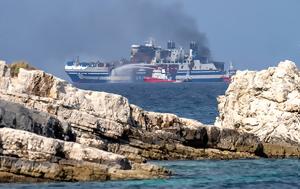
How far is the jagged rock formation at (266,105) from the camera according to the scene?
4784 cm

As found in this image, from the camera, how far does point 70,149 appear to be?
109 feet

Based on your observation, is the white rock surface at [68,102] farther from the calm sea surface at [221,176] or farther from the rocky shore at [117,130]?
the calm sea surface at [221,176]

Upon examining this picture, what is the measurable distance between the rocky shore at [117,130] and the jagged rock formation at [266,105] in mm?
51

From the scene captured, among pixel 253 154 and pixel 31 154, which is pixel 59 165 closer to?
pixel 31 154

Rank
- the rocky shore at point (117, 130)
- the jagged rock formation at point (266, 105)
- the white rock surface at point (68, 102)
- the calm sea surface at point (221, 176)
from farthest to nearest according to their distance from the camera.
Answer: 1. the jagged rock formation at point (266, 105)
2. the white rock surface at point (68, 102)
3. the rocky shore at point (117, 130)
4. the calm sea surface at point (221, 176)

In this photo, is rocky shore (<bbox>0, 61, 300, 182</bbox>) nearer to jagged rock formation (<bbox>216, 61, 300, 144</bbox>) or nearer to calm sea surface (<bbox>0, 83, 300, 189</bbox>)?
jagged rock formation (<bbox>216, 61, 300, 144</bbox>)

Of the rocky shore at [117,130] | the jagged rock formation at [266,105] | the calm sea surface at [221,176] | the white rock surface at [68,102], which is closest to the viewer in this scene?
the calm sea surface at [221,176]

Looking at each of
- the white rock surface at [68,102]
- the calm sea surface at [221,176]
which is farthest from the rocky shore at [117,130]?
the calm sea surface at [221,176]


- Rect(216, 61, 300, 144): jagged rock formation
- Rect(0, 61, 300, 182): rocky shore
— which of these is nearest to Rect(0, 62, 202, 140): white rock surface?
Rect(0, 61, 300, 182): rocky shore

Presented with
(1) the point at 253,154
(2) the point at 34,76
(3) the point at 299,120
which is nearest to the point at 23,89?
(2) the point at 34,76

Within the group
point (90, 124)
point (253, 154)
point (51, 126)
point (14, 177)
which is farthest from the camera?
point (253, 154)

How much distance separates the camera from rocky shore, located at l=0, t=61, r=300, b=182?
3244cm

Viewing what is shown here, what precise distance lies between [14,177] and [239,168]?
1222 cm

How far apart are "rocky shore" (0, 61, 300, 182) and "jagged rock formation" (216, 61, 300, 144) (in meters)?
0.05
